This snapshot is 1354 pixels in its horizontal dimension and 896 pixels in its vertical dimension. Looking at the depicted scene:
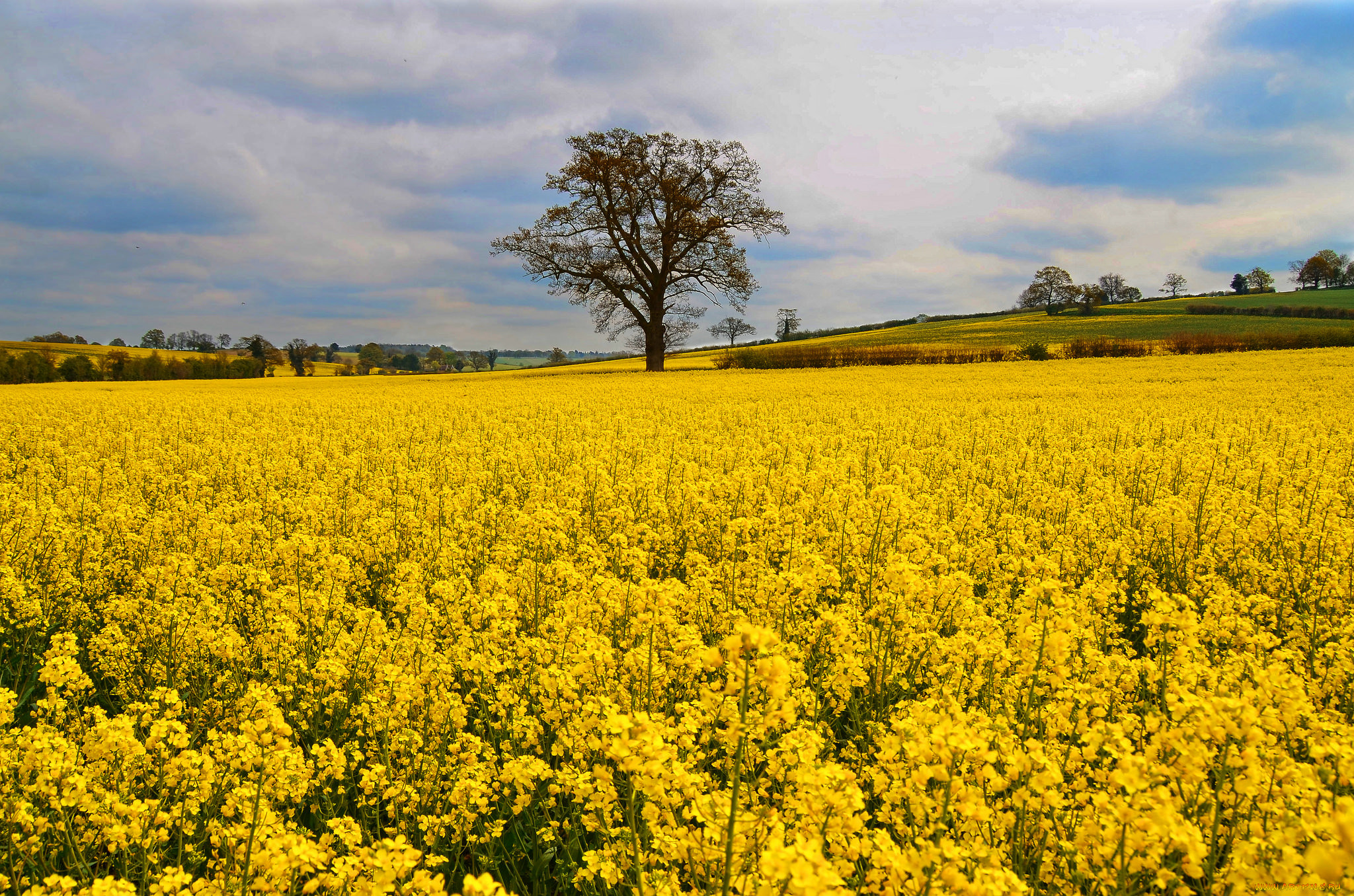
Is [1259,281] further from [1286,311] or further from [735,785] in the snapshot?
[735,785]

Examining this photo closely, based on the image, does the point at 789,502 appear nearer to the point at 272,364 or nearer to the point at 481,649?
the point at 481,649

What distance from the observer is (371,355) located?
81500mm

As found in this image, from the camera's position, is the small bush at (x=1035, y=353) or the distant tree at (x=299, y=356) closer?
the small bush at (x=1035, y=353)

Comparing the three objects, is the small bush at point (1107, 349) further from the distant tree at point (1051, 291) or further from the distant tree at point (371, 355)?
the distant tree at point (371, 355)

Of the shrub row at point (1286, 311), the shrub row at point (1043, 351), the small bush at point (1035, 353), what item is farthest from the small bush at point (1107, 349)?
the shrub row at point (1286, 311)

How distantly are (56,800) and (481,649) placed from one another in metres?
1.86

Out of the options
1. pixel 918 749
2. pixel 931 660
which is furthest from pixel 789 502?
pixel 918 749

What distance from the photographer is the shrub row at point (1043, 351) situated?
3966 cm

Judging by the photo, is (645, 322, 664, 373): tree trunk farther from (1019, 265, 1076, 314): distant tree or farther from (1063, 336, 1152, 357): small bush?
(1019, 265, 1076, 314): distant tree

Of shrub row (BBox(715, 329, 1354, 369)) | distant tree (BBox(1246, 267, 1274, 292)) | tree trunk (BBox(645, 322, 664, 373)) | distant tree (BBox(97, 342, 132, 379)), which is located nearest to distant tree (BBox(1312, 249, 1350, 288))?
distant tree (BBox(1246, 267, 1274, 292))

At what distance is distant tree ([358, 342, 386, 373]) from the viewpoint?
8000 centimetres

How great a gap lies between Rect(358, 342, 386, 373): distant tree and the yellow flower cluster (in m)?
77.4

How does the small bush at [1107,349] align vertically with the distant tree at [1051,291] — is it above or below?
below

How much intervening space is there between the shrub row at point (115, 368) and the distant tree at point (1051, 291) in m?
89.9
